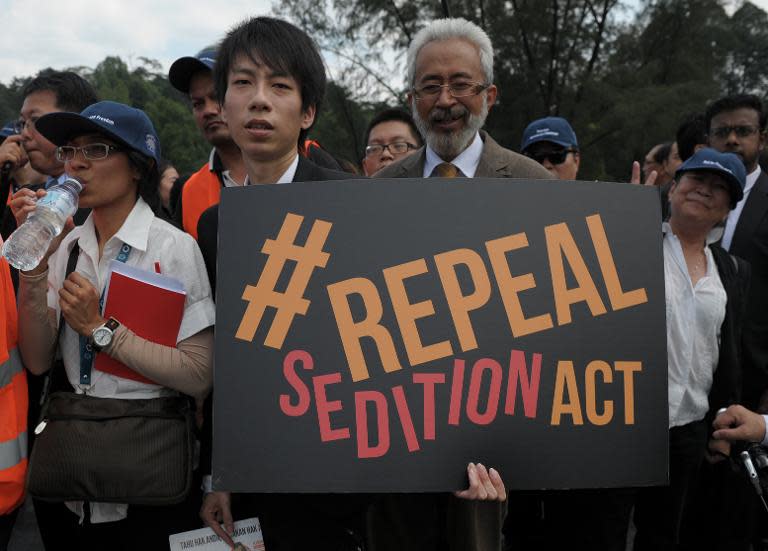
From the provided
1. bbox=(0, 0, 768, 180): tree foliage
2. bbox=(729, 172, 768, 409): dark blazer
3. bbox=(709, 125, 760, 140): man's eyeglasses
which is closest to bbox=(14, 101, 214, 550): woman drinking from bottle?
bbox=(729, 172, 768, 409): dark blazer

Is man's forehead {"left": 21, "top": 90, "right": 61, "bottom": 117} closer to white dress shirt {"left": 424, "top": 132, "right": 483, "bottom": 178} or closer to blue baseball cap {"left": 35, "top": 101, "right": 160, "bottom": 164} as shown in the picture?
blue baseball cap {"left": 35, "top": 101, "right": 160, "bottom": 164}

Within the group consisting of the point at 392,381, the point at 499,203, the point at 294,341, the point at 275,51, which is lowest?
the point at 392,381

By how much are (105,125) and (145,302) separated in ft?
1.72

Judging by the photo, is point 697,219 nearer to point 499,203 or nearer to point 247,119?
point 499,203

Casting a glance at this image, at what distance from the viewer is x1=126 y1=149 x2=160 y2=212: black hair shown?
203 cm

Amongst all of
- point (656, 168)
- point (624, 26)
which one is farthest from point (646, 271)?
point (624, 26)

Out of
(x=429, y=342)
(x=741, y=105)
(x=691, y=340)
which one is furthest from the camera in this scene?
(x=741, y=105)

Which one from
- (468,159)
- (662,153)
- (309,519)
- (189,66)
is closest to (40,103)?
(189,66)

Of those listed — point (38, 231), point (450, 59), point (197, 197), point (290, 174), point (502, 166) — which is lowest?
point (38, 231)

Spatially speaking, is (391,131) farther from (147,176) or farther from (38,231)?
(38,231)

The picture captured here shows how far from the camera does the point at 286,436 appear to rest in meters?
1.61

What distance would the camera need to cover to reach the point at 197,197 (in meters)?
3.02

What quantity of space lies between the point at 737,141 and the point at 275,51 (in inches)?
124

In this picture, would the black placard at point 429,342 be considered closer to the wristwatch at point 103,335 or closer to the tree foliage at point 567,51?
the wristwatch at point 103,335
